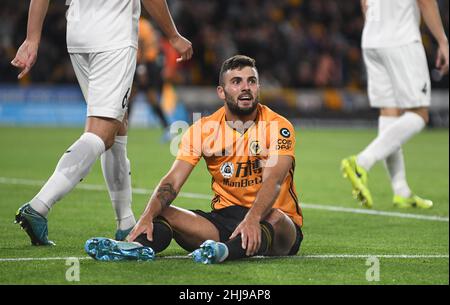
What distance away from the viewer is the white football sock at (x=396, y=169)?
8.53 metres

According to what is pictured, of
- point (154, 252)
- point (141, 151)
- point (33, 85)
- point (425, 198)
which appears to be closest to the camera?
point (154, 252)

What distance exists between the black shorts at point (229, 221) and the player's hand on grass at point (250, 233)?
0.35m

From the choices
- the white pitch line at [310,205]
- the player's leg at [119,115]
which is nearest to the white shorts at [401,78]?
the white pitch line at [310,205]

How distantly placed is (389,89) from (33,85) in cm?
1450

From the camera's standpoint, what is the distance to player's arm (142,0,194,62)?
596 cm

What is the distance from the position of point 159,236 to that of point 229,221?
47 cm

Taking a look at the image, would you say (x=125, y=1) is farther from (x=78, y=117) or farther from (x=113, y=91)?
(x=78, y=117)

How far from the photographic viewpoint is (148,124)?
2266 cm

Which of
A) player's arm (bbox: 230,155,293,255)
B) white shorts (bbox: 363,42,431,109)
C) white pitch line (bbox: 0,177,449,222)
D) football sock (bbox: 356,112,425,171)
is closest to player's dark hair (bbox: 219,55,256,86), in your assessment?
player's arm (bbox: 230,155,293,255)

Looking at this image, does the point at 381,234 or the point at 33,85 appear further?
the point at 33,85

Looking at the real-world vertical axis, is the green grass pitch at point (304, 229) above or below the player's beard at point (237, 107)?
below

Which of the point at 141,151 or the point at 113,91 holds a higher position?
the point at 113,91

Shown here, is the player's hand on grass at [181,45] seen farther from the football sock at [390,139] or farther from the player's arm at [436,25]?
the player's arm at [436,25]
